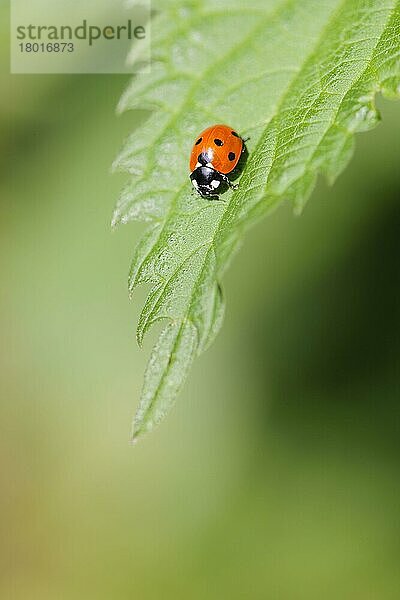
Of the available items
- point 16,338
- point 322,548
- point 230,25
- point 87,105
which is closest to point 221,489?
point 322,548

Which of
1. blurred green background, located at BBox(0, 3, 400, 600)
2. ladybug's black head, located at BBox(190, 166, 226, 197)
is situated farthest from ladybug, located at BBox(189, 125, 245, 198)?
blurred green background, located at BBox(0, 3, 400, 600)

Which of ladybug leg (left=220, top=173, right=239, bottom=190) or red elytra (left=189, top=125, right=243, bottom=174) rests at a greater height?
red elytra (left=189, top=125, right=243, bottom=174)

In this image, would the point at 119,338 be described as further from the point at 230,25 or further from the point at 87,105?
the point at 230,25

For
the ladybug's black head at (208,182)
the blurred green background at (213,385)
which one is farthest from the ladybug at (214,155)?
the blurred green background at (213,385)

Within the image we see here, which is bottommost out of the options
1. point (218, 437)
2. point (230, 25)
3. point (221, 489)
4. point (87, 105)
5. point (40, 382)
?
point (221, 489)

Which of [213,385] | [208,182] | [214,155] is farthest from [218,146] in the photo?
[213,385]

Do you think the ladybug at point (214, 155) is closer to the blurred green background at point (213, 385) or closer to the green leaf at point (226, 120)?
the green leaf at point (226, 120)

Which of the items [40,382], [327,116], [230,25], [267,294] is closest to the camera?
[327,116]

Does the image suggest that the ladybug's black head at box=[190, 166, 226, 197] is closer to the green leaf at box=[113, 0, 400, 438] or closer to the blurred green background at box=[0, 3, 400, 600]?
the green leaf at box=[113, 0, 400, 438]
